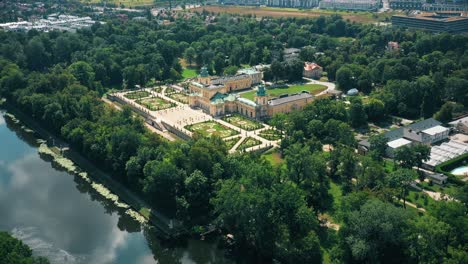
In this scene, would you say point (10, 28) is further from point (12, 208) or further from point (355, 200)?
point (355, 200)

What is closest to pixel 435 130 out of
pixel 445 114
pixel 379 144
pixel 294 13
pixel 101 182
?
pixel 445 114

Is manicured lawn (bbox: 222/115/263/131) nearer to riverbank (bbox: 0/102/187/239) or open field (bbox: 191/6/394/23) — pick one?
riverbank (bbox: 0/102/187/239)

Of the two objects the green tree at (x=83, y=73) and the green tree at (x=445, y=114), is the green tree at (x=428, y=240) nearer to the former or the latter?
the green tree at (x=445, y=114)

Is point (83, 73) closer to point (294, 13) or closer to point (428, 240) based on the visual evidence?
point (428, 240)

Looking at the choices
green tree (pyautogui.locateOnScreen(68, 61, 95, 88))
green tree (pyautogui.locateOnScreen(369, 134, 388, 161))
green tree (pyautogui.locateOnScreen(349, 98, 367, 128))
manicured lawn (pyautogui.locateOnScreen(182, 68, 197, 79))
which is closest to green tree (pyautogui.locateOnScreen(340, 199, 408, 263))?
green tree (pyautogui.locateOnScreen(369, 134, 388, 161))

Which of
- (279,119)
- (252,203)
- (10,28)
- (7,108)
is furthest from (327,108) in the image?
(10,28)
